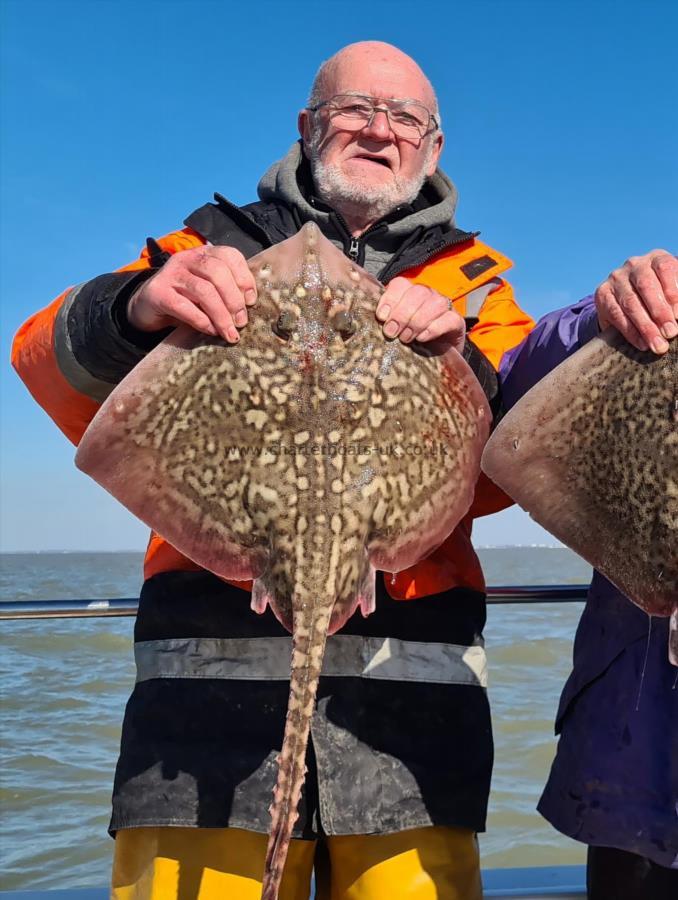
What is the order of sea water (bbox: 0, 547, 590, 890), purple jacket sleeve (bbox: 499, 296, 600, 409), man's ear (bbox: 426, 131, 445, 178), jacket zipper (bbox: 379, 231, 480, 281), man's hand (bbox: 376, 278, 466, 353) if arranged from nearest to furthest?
man's hand (bbox: 376, 278, 466, 353) < purple jacket sleeve (bbox: 499, 296, 600, 409) < jacket zipper (bbox: 379, 231, 480, 281) < man's ear (bbox: 426, 131, 445, 178) < sea water (bbox: 0, 547, 590, 890)

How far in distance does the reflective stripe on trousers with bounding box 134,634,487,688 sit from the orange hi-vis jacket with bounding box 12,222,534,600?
0.20 metres

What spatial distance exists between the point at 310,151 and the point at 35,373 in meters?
1.47

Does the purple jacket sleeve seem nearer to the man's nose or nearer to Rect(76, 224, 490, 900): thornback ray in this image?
Rect(76, 224, 490, 900): thornback ray

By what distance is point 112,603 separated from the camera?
379 centimetres

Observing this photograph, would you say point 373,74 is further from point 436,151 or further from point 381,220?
point 381,220

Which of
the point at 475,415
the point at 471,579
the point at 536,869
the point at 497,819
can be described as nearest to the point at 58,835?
the point at 497,819

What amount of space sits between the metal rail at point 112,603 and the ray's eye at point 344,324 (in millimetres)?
1874

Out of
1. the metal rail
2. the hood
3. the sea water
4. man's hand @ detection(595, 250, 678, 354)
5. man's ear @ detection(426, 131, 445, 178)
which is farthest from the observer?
the sea water

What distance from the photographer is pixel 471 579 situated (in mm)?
2785

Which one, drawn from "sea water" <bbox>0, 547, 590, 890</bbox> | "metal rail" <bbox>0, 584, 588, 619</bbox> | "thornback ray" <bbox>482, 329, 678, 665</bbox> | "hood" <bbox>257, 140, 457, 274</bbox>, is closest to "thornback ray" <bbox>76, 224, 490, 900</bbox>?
"thornback ray" <bbox>482, 329, 678, 665</bbox>

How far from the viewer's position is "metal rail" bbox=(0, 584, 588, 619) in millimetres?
3797

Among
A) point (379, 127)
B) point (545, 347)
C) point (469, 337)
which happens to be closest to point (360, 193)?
point (379, 127)

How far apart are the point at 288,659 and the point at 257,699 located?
0.16m

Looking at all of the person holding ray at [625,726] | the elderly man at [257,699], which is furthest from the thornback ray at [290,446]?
the person holding ray at [625,726]
